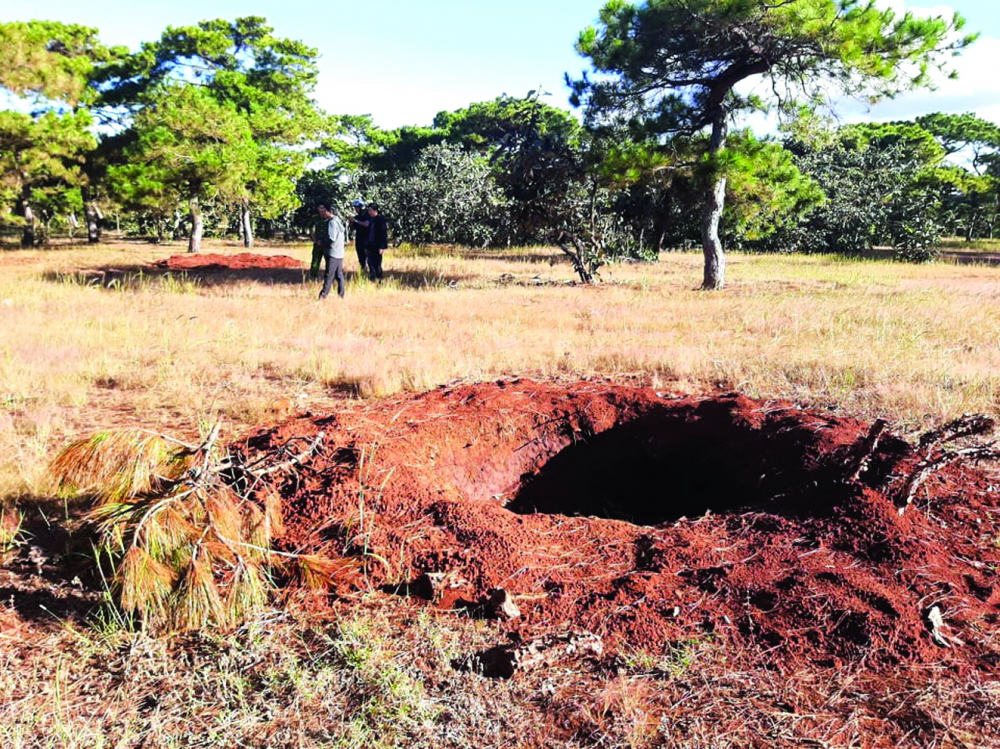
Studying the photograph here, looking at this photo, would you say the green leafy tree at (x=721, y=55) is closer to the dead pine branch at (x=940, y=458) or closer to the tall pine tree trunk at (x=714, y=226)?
the tall pine tree trunk at (x=714, y=226)

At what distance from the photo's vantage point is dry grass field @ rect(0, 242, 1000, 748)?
194 cm

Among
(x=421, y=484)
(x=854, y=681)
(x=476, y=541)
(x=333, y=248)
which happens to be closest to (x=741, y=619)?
(x=854, y=681)

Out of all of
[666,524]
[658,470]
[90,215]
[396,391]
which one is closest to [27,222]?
[90,215]

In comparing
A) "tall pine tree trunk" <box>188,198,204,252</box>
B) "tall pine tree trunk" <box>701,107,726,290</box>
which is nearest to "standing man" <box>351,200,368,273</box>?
"tall pine tree trunk" <box>701,107,726,290</box>

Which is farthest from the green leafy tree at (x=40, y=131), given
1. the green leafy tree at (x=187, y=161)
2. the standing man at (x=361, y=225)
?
the standing man at (x=361, y=225)

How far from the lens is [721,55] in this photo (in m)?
12.5

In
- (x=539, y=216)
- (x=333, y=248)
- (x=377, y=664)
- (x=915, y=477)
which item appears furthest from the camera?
(x=539, y=216)

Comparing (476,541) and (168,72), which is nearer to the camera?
Answer: (476,541)

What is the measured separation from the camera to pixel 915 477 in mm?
2908

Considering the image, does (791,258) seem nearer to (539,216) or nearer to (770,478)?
(539,216)

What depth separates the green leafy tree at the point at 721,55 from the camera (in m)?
10.9

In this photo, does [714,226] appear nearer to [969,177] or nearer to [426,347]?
[426,347]

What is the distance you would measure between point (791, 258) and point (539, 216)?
39.1ft

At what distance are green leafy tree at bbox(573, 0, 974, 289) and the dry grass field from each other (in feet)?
10.9
